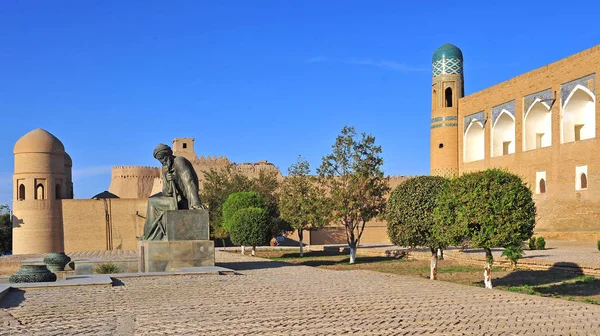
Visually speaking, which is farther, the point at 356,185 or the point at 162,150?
the point at 356,185

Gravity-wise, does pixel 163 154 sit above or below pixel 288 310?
above

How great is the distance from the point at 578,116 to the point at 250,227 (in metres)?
13.9

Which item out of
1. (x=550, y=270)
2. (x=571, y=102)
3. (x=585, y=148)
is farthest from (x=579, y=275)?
(x=571, y=102)

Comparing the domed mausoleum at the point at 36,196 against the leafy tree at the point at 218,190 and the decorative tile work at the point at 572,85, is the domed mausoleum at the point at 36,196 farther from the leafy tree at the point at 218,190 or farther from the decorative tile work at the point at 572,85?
the decorative tile work at the point at 572,85

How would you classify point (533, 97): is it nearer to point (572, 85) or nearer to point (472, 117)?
point (572, 85)

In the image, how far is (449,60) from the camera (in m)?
34.6

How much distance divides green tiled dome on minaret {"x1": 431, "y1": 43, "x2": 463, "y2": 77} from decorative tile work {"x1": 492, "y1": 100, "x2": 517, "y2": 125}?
13.6ft

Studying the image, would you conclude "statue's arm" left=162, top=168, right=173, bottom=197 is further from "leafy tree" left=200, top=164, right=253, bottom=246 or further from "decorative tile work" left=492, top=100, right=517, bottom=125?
"decorative tile work" left=492, top=100, right=517, bottom=125

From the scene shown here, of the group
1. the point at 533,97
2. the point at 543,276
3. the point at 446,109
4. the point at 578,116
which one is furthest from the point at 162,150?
the point at 446,109

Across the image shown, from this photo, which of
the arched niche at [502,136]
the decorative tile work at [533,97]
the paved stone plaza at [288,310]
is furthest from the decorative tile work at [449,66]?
the paved stone plaza at [288,310]

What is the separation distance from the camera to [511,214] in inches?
398

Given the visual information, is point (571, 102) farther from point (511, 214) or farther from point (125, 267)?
point (125, 267)

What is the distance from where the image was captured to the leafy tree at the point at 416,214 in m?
12.2

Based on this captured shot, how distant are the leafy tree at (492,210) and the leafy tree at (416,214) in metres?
1.32
